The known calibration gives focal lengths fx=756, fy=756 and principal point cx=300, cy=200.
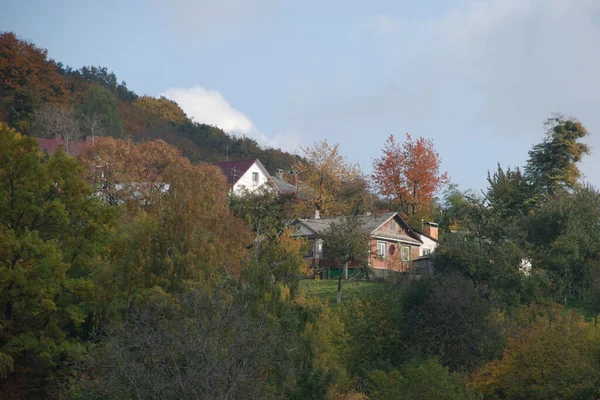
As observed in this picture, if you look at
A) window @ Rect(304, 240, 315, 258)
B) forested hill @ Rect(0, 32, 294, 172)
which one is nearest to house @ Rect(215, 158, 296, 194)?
forested hill @ Rect(0, 32, 294, 172)

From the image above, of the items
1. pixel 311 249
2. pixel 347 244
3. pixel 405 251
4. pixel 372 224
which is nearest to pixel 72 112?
pixel 311 249

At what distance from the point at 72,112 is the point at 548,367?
59.3 m

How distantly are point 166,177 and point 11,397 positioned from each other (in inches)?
395

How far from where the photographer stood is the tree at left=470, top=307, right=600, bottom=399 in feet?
92.5

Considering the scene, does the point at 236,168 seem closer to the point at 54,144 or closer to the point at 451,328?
the point at 54,144

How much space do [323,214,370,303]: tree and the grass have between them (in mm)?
1223

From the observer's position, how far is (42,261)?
28469 millimetres

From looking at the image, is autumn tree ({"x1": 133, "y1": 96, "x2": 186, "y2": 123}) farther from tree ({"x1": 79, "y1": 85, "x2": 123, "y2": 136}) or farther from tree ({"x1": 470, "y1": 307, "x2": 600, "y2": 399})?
tree ({"x1": 470, "y1": 307, "x2": 600, "y2": 399})

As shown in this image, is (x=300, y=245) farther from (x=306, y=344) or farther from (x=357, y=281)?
(x=306, y=344)

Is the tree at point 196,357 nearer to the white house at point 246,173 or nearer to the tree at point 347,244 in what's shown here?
the tree at point 347,244

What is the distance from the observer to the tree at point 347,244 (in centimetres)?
4819

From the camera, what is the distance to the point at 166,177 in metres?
30.1

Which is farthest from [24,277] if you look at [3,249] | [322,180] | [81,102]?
[81,102]

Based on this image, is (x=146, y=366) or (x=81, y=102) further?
(x=81, y=102)
